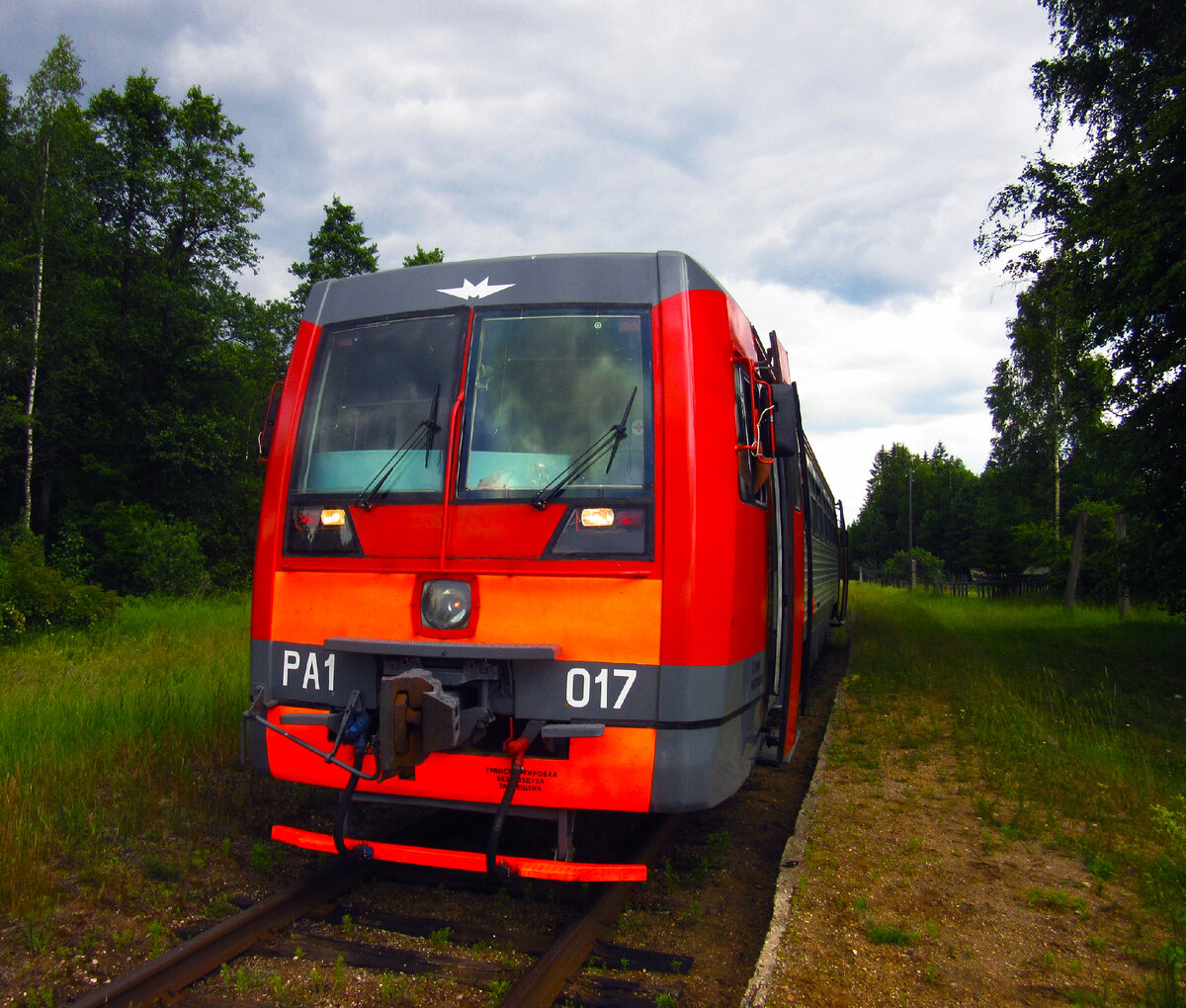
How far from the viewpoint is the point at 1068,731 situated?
294 inches

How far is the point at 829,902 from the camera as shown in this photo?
4039 millimetres

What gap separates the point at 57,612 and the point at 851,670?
11661 mm

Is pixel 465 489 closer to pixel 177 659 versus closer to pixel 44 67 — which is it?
pixel 177 659

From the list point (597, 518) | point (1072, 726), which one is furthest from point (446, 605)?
point (1072, 726)

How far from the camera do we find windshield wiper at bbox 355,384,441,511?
155 inches

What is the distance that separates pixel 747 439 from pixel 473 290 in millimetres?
1602

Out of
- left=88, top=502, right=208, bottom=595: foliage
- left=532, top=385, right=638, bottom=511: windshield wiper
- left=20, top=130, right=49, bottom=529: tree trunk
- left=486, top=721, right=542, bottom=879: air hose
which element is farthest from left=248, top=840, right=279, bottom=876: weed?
left=20, top=130, right=49, bottom=529: tree trunk

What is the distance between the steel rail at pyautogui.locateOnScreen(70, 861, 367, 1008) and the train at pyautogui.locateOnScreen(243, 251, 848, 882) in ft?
1.14

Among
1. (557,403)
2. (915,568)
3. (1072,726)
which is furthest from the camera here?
(915,568)

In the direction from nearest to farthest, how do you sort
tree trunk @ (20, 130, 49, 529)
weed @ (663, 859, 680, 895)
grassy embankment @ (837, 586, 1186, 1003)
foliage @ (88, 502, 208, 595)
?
weed @ (663, 859, 680, 895), grassy embankment @ (837, 586, 1186, 1003), foliage @ (88, 502, 208, 595), tree trunk @ (20, 130, 49, 529)

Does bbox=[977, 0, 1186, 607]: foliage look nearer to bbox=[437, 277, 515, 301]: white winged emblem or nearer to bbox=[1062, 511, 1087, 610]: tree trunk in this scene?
bbox=[437, 277, 515, 301]: white winged emblem

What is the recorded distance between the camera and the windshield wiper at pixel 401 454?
12.9 ft

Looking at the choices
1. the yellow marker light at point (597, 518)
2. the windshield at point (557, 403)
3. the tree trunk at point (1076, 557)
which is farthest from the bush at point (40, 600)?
the tree trunk at point (1076, 557)

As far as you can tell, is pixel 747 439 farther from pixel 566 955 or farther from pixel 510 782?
pixel 566 955
